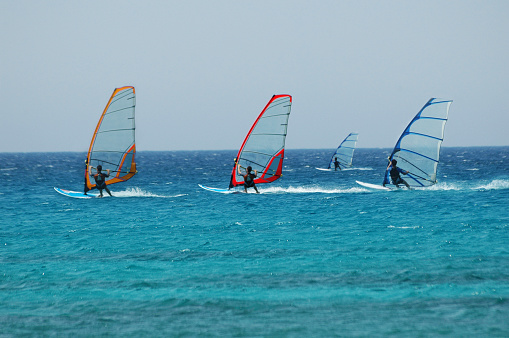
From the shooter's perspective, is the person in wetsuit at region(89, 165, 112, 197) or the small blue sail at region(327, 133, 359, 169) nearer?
the person in wetsuit at region(89, 165, 112, 197)

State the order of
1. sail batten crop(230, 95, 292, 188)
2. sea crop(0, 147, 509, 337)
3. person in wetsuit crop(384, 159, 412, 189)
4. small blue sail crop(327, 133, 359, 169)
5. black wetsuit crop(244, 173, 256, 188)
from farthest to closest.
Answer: small blue sail crop(327, 133, 359, 169) → black wetsuit crop(244, 173, 256, 188) → sail batten crop(230, 95, 292, 188) → person in wetsuit crop(384, 159, 412, 189) → sea crop(0, 147, 509, 337)

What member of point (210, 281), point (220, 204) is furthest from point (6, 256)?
point (220, 204)

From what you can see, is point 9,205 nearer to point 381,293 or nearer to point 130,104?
point 130,104

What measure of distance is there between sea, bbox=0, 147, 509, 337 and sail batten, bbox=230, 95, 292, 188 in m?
5.59

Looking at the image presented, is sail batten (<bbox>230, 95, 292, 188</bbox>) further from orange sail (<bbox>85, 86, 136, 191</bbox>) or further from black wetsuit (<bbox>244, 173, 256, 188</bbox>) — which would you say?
orange sail (<bbox>85, 86, 136, 191</bbox>)

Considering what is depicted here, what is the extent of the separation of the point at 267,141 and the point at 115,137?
7.56 metres

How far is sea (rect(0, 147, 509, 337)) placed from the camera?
8.04 m

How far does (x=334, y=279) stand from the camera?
10.5m

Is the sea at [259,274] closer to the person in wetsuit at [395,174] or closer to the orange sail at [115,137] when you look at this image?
the person in wetsuit at [395,174]

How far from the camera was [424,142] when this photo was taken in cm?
2559

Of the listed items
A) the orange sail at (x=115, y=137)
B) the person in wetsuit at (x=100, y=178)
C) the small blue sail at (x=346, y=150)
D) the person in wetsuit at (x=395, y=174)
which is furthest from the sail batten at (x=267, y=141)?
the small blue sail at (x=346, y=150)

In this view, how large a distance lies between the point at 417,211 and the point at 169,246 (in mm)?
11114

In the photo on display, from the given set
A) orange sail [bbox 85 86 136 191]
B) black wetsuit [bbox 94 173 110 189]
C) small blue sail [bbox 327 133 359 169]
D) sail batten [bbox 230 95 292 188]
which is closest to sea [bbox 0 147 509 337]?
black wetsuit [bbox 94 173 110 189]

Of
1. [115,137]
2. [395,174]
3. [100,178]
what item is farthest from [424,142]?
[100,178]
